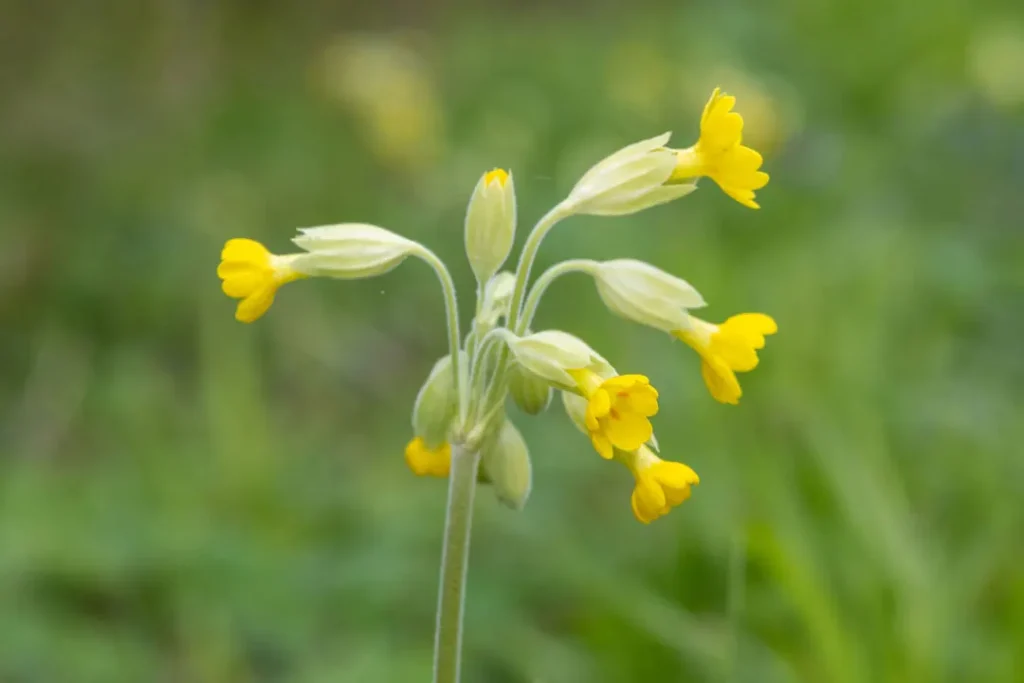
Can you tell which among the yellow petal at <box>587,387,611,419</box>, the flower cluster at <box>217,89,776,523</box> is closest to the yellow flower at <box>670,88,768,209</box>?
the flower cluster at <box>217,89,776,523</box>

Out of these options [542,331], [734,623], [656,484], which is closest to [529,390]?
[542,331]

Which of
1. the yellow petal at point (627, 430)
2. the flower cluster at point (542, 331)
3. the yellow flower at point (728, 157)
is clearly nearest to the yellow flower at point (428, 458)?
the flower cluster at point (542, 331)

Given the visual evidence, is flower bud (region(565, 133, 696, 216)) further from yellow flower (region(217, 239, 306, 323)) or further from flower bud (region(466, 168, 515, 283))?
yellow flower (region(217, 239, 306, 323))

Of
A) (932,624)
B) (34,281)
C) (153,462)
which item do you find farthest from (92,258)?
(932,624)

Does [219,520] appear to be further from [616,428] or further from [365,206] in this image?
[365,206]

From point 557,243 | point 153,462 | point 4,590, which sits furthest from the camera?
point 557,243

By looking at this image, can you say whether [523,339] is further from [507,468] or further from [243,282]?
[243,282]
